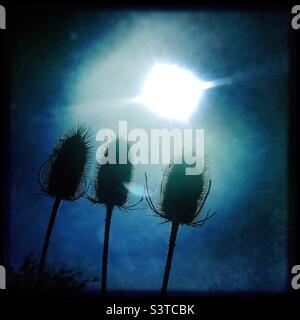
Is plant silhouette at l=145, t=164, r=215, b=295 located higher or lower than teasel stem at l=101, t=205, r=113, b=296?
higher

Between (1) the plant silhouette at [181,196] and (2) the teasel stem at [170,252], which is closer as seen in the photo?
(2) the teasel stem at [170,252]

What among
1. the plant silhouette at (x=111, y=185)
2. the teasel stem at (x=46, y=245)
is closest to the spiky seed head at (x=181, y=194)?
the plant silhouette at (x=111, y=185)

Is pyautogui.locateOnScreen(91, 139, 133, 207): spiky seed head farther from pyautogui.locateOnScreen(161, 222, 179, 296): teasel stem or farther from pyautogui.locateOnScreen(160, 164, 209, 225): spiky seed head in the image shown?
pyautogui.locateOnScreen(161, 222, 179, 296): teasel stem

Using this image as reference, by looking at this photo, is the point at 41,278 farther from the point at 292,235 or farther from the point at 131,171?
the point at 292,235

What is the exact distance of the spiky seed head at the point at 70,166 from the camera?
5.54 meters

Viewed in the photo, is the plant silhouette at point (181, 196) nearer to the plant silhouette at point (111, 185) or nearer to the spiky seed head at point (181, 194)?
the spiky seed head at point (181, 194)

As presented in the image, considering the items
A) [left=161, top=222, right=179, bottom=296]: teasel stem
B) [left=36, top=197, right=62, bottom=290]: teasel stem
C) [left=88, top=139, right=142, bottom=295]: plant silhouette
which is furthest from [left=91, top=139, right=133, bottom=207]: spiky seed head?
[left=161, top=222, right=179, bottom=296]: teasel stem

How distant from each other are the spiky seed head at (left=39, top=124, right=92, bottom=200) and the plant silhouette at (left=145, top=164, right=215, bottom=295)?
1453mm

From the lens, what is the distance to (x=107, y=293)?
4.20 m

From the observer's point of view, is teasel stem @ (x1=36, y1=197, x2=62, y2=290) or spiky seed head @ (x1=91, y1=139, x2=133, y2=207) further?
spiky seed head @ (x1=91, y1=139, x2=133, y2=207)

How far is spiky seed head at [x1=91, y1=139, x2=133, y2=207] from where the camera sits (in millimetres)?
5895

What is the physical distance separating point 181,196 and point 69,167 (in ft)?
6.60
